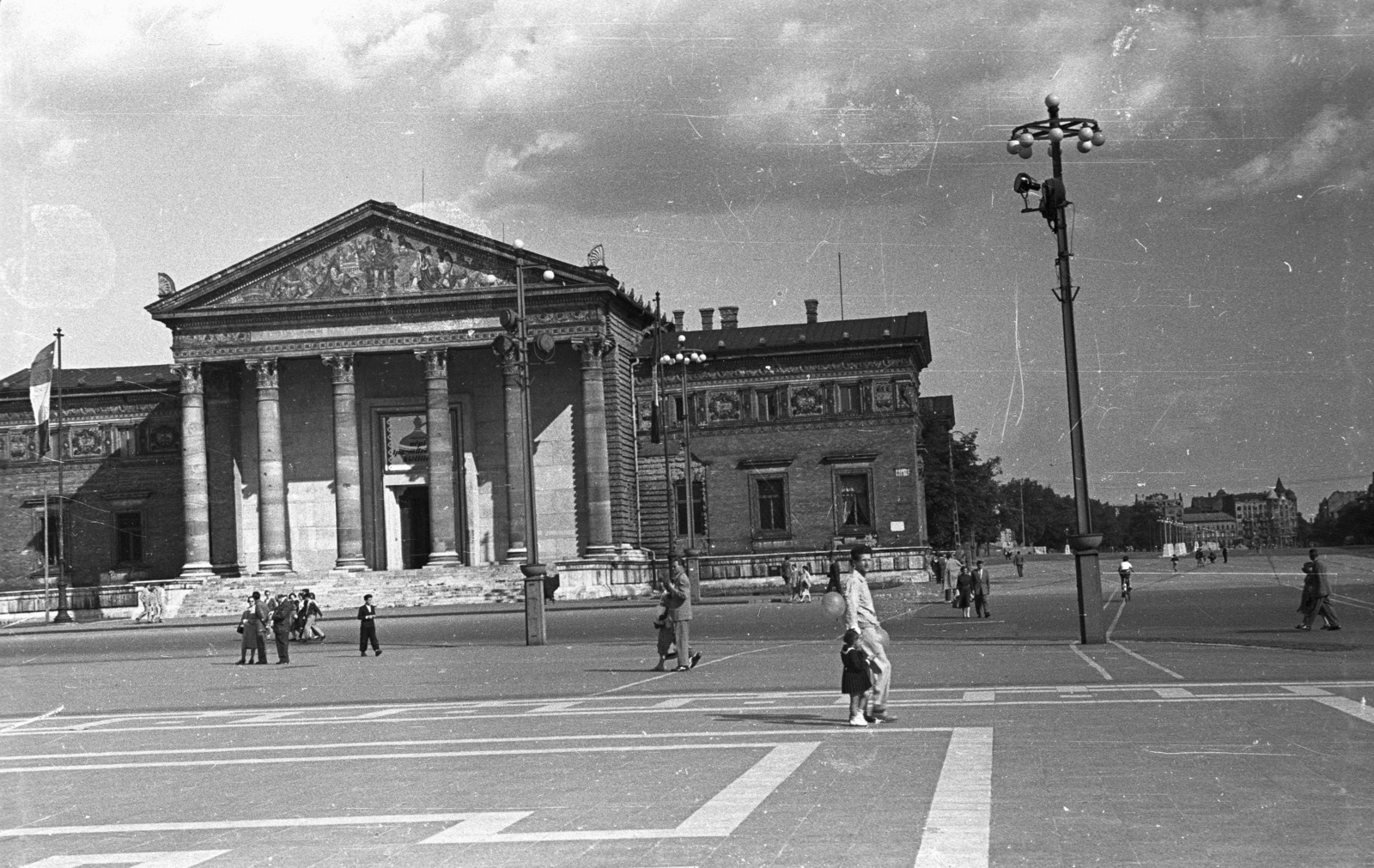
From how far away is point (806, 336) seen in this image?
270 feet

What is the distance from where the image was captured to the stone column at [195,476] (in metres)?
71.8

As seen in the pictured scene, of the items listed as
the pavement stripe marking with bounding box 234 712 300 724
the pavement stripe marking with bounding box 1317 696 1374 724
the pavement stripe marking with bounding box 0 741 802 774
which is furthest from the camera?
the pavement stripe marking with bounding box 234 712 300 724

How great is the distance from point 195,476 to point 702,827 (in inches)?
2595

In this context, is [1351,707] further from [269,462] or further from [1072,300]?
[269,462]

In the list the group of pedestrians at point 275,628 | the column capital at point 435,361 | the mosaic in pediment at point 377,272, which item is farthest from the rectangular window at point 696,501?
the group of pedestrians at point 275,628

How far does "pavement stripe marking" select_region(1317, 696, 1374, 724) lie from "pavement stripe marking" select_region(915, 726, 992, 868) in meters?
3.67

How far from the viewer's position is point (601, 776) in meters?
12.8

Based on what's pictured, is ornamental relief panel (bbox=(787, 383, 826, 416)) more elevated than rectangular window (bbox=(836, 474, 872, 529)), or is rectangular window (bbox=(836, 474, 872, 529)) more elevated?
ornamental relief panel (bbox=(787, 383, 826, 416))

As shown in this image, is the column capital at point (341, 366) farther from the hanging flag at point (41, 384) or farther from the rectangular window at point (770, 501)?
the rectangular window at point (770, 501)

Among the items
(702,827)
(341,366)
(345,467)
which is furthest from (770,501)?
(702,827)

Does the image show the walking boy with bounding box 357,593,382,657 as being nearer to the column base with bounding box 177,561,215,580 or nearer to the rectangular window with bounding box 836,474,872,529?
the column base with bounding box 177,561,215,580

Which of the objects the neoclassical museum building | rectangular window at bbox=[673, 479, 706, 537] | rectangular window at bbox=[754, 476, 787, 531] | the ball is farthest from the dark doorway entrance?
the ball

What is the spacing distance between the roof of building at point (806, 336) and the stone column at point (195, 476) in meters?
21.1

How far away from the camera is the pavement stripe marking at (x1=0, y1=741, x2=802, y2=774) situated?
14711 mm
